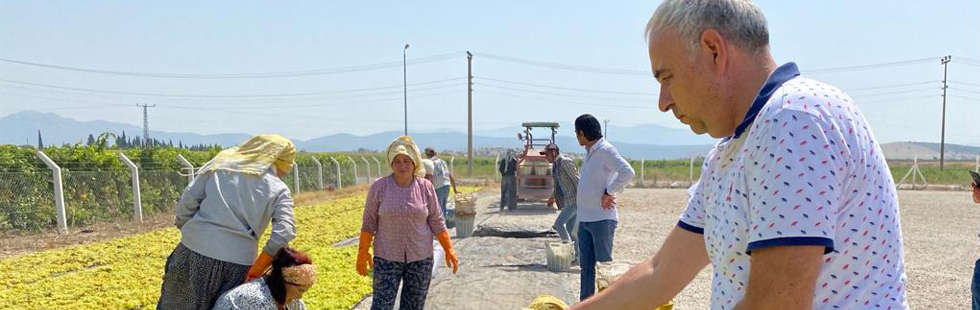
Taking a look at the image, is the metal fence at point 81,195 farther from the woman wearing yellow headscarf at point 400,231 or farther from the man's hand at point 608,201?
the man's hand at point 608,201

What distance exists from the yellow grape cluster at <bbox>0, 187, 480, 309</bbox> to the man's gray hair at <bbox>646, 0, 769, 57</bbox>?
532 cm

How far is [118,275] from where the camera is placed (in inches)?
290

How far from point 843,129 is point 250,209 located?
3755 millimetres

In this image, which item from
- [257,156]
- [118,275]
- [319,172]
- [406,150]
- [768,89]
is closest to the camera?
[768,89]

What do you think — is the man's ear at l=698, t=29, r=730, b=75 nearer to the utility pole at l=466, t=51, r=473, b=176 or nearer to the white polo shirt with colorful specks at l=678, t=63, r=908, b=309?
the white polo shirt with colorful specks at l=678, t=63, r=908, b=309

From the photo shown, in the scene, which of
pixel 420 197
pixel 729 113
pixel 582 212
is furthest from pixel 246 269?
pixel 729 113

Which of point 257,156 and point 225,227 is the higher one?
point 257,156

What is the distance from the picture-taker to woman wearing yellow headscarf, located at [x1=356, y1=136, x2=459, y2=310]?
4859 mm

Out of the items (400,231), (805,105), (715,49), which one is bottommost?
(400,231)

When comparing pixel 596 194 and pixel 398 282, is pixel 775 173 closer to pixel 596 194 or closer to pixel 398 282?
pixel 398 282

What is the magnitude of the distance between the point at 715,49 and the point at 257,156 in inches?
144

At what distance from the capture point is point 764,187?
992mm

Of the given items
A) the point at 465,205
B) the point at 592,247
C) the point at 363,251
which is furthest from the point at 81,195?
the point at 592,247

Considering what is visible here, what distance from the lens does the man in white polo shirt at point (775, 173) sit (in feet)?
3.13
